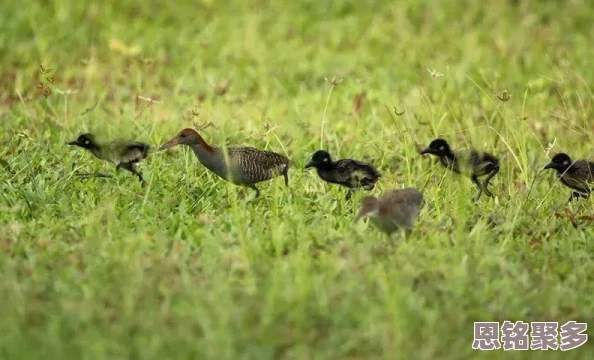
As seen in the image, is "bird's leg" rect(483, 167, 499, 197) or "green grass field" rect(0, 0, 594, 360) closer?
"green grass field" rect(0, 0, 594, 360)

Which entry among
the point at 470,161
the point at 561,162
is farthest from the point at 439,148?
the point at 561,162

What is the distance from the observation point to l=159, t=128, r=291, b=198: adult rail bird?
757 centimetres

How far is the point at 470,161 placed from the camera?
25.3ft

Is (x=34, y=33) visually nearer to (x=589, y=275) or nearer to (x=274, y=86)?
(x=274, y=86)

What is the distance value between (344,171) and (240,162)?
0.67m

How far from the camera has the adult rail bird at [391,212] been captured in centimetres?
646

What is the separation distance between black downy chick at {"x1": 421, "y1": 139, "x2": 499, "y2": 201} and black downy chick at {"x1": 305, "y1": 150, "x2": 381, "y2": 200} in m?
0.38

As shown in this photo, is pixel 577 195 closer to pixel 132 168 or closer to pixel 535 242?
pixel 535 242

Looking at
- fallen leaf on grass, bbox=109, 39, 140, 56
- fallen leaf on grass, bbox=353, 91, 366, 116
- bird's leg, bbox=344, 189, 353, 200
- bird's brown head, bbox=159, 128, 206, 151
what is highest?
fallen leaf on grass, bbox=109, 39, 140, 56

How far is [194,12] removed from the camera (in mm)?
13141

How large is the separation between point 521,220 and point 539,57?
5255 millimetres

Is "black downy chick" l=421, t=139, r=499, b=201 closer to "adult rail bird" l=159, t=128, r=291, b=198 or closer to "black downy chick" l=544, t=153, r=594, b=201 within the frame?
"black downy chick" l=544, t=153, r=594, b=201

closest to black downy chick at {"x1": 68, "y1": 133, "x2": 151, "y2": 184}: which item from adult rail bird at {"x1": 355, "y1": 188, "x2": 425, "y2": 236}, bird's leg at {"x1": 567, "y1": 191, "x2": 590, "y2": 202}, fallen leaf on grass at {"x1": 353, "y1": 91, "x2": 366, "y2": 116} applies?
adult rail bird at {"x1": 355, "y1": 188, "x2": 425, "y2": 236}

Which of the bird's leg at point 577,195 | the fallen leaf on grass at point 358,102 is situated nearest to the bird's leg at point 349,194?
the bird's leg at point 577,195
